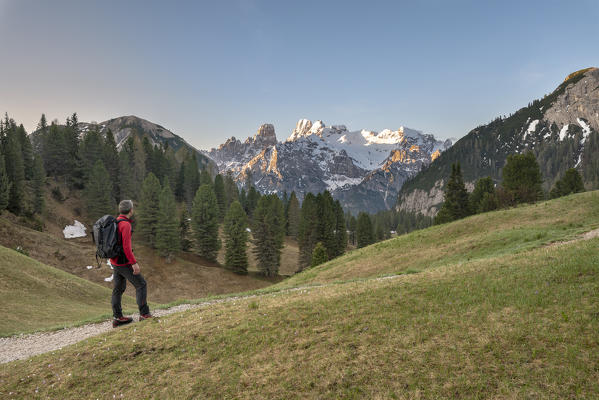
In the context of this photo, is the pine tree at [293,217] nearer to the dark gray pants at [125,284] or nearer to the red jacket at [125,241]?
the dark gray pants at [125,284]

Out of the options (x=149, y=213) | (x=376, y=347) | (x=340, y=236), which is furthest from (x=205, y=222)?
(x=376, y=347)

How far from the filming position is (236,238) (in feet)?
193

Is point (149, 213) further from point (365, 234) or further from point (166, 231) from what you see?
point (365, 234)

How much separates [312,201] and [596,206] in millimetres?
49744

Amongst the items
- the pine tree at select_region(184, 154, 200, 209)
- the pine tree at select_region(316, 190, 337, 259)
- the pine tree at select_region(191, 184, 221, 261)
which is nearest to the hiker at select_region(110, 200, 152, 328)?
the pine tree at select_region(191, 184, 221, 261)

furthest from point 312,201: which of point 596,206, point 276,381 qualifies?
point 276,381

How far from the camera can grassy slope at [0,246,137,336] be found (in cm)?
1728

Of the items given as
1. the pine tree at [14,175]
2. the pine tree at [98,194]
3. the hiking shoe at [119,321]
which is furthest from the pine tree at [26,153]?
the hiking shoe at [119,321]

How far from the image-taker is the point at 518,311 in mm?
7934

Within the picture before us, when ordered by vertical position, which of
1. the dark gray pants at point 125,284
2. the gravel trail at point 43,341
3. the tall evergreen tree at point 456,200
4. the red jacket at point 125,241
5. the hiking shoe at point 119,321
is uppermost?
the tall evergreen tree at point 456,200

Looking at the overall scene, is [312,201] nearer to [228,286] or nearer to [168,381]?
[228,286]

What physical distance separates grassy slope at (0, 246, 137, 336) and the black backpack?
704 centimetres

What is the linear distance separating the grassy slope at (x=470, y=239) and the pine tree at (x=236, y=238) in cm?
2829

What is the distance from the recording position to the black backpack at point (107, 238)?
10.2 metres
